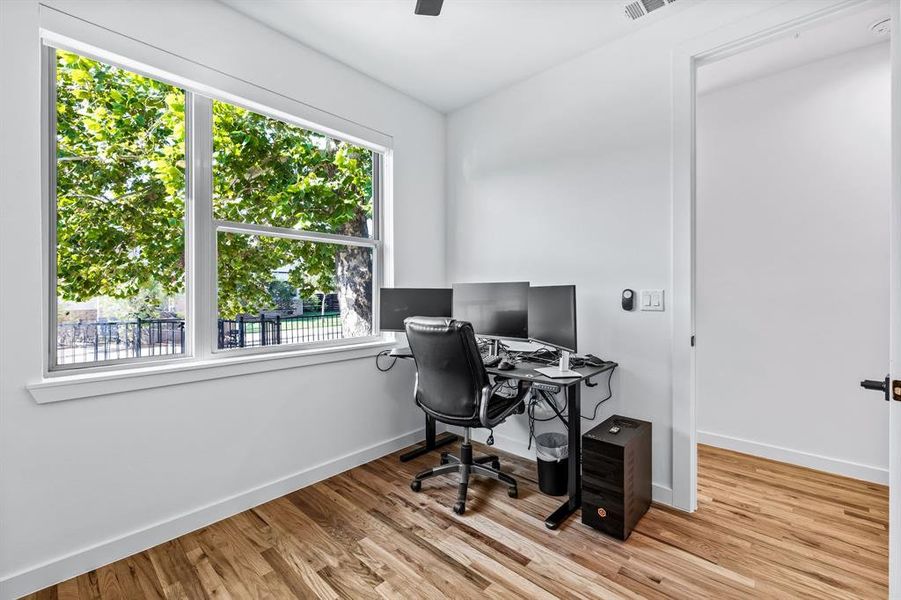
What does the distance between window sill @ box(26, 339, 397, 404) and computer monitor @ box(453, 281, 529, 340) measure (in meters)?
0.87

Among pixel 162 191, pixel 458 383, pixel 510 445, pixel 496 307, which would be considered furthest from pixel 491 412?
pixel 162 191

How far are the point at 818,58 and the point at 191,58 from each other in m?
3.91

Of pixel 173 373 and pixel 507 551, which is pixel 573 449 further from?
pixel 173 373

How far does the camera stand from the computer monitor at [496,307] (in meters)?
2.67

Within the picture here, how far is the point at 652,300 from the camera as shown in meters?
2.43

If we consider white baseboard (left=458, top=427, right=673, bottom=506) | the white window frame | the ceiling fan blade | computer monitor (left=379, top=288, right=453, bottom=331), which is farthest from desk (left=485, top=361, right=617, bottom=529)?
the ceiling fan blade

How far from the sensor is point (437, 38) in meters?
2.56

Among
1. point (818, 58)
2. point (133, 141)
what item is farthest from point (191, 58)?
point (818, 58)

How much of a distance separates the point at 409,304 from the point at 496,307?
2.21 feet

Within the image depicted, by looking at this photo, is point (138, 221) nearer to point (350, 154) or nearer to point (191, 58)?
point (191, 58)

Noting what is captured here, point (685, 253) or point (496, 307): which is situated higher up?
point (685, 253)

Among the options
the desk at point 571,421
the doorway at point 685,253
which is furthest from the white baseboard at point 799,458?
the desk at point 571,421

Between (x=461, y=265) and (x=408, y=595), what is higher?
(x=461, y=265)

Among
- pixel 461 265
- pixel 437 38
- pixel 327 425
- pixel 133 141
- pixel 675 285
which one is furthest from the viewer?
pixel 461 265
